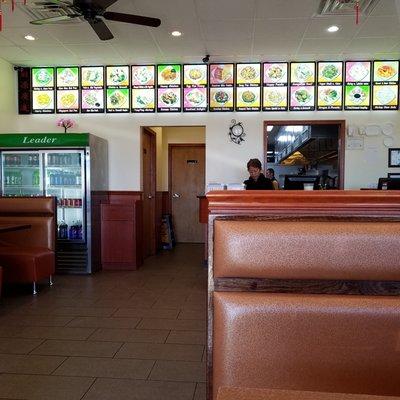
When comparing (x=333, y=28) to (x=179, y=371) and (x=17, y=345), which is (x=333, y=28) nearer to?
(x=179, y=371)

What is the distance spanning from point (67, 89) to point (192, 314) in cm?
476

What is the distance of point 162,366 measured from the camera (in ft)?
8.92

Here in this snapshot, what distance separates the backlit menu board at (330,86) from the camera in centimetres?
629

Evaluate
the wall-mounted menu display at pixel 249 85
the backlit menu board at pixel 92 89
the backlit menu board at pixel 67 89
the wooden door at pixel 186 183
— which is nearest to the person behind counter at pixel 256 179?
the wall-mounted menu display at pixel 249 85

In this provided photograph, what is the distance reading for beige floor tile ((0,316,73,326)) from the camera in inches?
141

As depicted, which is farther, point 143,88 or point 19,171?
point 143,88

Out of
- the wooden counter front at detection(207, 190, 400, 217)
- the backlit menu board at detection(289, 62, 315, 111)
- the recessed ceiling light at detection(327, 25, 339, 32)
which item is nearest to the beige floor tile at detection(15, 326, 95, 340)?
the wooden counter front at detection(207, 190, 400, 217)

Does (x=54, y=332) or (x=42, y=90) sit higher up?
(x=42, y=90)

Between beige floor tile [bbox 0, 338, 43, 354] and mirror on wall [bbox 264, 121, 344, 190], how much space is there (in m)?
3.94

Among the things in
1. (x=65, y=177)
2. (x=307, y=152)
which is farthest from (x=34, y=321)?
(x=307, y=152)

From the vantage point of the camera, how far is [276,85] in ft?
20.9

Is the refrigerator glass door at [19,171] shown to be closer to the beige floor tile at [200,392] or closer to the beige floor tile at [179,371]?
the beige floor tile at [179,371]

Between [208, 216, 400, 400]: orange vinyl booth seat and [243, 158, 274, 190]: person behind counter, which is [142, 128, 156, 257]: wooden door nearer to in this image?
[243, 158, 274, 190]: person behind counter

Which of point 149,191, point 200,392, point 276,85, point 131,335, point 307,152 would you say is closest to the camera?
point 200,392
